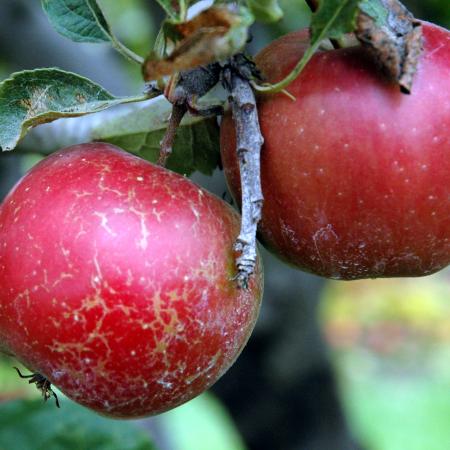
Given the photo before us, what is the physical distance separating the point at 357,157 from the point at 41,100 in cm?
40

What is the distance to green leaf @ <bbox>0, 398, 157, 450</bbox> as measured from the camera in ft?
5.08

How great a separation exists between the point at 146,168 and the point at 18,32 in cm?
178

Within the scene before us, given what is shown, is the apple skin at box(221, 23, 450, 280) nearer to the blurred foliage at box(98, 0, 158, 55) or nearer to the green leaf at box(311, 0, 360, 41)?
the green leaf at box(311, 0, 360, 41)

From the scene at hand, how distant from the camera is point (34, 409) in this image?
156cm


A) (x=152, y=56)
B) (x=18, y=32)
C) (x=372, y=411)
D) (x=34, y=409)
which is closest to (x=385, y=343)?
(x=372, y=411)

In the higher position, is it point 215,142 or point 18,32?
point 215,142

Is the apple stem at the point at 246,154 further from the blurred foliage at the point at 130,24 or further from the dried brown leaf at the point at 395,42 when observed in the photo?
the blurred foliage at the point at 130,24

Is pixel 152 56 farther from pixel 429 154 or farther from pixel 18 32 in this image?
pixel 18 32

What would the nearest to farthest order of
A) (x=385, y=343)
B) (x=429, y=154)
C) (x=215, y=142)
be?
(x=429, y=154) → (x=215, y=142) → (x=385, y=343)

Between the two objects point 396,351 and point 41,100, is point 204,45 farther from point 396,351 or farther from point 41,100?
point 396,351

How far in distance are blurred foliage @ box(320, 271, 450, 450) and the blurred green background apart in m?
0.01

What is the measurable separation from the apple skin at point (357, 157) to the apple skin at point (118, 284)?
0.11 metres

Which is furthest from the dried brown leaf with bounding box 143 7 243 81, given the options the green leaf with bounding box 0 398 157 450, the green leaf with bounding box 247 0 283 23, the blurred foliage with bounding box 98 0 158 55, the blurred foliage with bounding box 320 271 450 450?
the blurred foliage with bounding box 320 271 450 450

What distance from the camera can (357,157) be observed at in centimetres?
93
